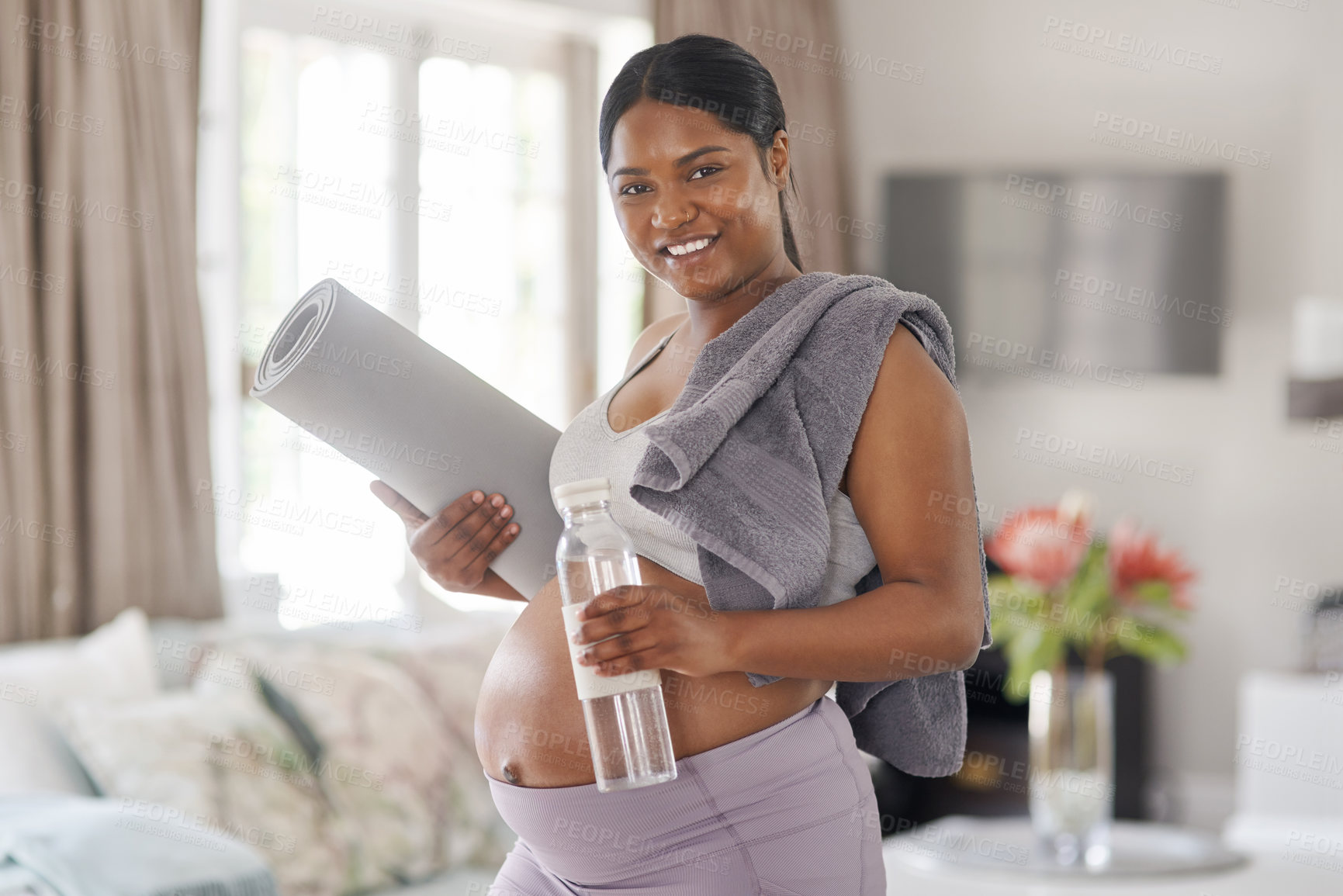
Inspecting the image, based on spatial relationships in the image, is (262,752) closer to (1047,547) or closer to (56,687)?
(56,687)

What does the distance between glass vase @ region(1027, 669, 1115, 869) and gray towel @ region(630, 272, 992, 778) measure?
145cm

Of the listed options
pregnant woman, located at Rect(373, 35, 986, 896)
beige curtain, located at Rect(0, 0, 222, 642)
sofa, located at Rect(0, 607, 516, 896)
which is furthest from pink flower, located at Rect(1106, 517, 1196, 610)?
beige curtain, located at Rect(0, 0, 222, 642)

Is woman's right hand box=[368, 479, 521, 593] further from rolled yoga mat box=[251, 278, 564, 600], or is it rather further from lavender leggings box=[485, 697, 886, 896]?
lavender leggings box=[485, 697, 886, 896]

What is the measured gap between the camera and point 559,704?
41.6 inches

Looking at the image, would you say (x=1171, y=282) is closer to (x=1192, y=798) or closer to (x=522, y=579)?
(x=1192, y=798)

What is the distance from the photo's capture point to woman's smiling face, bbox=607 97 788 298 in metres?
1.05

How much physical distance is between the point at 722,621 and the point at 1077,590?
5.75ft

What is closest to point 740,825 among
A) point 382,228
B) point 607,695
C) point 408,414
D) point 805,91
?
point 607,695

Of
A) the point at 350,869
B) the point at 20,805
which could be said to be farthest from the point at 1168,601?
the point at 20,805

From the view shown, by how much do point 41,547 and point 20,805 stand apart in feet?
2.72

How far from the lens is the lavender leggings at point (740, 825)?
0.99 meters

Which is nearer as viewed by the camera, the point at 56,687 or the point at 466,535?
the point at 466,535

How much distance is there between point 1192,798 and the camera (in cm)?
420

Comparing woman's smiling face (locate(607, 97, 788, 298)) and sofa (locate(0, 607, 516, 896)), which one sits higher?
woman's smiling face (locate(607, 97, 788, 298))
